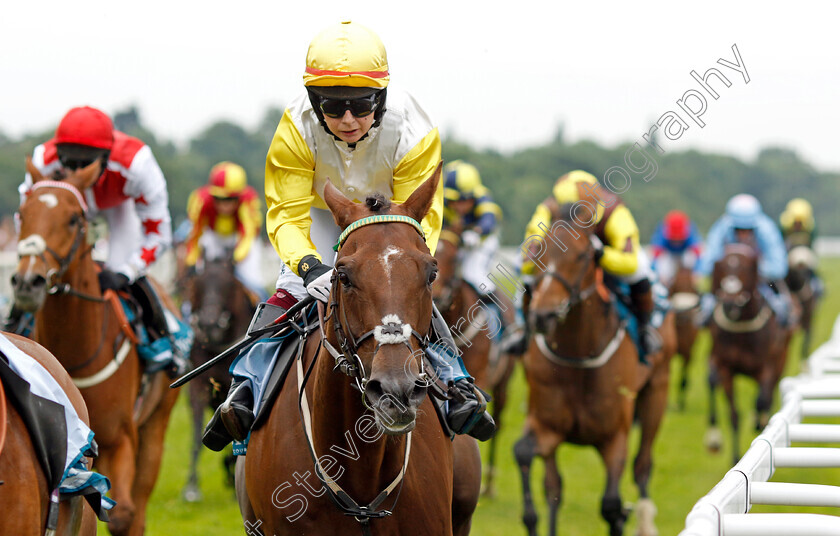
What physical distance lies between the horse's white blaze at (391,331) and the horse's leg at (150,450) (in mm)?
3220

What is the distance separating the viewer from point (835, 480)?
26.5 feet

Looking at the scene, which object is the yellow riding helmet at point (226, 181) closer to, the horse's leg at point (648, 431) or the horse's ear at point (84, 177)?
the horse's ear at point (84, 177)

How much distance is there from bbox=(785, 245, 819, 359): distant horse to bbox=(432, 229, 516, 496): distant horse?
7.08 metres

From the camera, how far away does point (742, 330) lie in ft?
32.6

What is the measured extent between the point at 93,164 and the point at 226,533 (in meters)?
2.81

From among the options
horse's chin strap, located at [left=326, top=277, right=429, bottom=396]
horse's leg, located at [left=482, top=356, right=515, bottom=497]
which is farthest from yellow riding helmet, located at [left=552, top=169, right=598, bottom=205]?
horse's chin strap, located at [left=326, top=277, right=429, bottom=396]

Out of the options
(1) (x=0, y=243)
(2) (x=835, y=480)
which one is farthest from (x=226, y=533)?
(1) (x=0, y=243)

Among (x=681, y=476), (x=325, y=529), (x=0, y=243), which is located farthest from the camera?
(x=0, y=243)

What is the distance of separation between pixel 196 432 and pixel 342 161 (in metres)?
4.66

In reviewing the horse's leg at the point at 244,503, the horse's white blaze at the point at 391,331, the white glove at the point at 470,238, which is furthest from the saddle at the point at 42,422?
the white glove at the point at 470,238

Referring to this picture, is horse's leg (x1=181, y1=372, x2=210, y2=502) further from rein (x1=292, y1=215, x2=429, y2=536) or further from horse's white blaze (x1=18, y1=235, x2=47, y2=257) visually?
rein (x1=292, y1=215, x2=429, y2=536)

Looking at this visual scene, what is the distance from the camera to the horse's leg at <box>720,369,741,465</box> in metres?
9.23

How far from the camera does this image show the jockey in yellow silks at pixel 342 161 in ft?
11.1

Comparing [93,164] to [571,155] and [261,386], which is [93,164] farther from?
[571,155]
